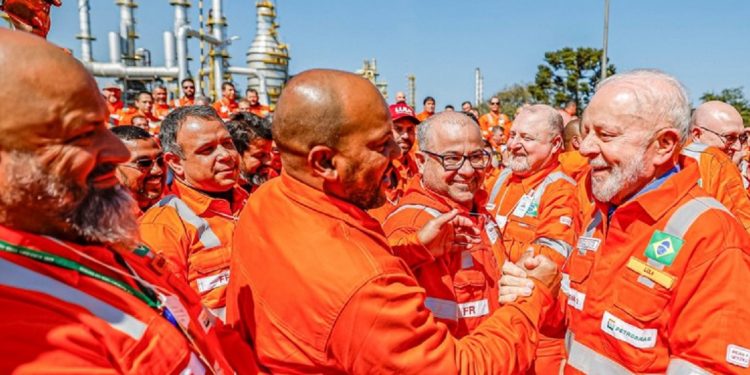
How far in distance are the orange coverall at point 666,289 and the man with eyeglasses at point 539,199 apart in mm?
1068

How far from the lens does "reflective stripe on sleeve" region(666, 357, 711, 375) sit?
6.37 ft

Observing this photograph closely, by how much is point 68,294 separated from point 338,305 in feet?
2.45

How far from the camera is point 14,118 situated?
1.30 metres

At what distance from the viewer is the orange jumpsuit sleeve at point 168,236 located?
2973 mm

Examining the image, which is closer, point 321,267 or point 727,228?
point 321,267

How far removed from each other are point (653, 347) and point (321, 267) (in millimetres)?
1521

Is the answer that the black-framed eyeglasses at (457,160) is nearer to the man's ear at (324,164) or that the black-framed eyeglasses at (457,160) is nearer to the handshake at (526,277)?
the handshake at (526,277)

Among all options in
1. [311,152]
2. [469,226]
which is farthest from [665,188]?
[311,152]

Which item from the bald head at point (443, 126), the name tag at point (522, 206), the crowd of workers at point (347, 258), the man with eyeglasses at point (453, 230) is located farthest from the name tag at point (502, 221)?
the bald head at point (443, 126)

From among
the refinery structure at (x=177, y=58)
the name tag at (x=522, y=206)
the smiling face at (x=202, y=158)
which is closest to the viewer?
the smiling face at (x=202, y=158)

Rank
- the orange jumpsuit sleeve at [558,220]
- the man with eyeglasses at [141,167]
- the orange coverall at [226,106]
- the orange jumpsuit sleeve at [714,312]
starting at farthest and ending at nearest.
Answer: the orange coverall at [226,106] → the man with eyeglasses at [141,167] → the orange jumpsuit sleeve at [558,220] → the orange jumpsuit sleeve at [714,312]

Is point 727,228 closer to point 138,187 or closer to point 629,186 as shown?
point 629,186

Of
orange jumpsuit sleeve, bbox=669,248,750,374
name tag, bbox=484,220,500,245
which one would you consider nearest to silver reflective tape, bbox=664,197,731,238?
orange jumpsuit sleeve, bbox=669,248,750,374

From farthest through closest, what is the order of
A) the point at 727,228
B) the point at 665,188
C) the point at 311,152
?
1. the point at 665,188
2. the point at 727,228
3. the point at 311,152
